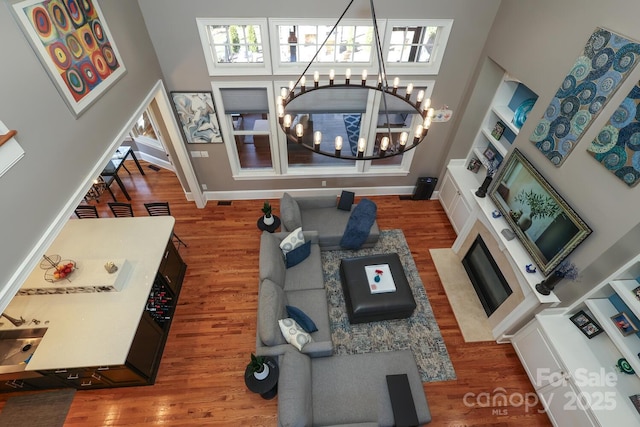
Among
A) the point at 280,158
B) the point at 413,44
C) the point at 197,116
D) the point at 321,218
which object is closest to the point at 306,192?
the point at 280,158

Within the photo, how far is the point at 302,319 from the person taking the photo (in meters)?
4.13

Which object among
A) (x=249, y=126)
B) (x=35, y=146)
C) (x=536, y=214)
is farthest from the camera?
(x=249, y=126)

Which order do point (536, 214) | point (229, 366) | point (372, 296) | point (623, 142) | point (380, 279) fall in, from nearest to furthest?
point (623, 142) → point (536, 214) → point (229, 366) → point (372, 296) → point (380, 279)

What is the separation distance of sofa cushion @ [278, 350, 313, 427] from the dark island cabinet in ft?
6.05

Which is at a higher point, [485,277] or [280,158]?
[280,158]

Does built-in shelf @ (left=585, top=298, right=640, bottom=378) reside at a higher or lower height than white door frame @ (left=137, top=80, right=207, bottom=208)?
lower

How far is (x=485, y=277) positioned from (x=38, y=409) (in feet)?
21.5

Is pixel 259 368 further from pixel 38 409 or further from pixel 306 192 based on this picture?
pixel 306 192

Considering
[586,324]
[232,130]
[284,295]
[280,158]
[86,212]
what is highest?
[232,130]

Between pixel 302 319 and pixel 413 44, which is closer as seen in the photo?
pixel 302 319

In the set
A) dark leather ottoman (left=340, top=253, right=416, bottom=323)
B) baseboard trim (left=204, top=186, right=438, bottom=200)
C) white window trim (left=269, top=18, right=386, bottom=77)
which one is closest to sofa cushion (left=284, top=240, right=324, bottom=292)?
dark leather ottoman (left=340, top=253, right=416, bottom=323)

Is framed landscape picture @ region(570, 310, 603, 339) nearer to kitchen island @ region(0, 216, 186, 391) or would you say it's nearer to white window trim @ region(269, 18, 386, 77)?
white window trim @ region(269, 18, 386, 77)

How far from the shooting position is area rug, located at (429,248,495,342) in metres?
4.71

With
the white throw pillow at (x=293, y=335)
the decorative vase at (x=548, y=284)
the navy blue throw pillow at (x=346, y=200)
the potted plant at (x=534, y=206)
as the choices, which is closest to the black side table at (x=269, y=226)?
the navy blue throw pillow at (x=346, y=200)
